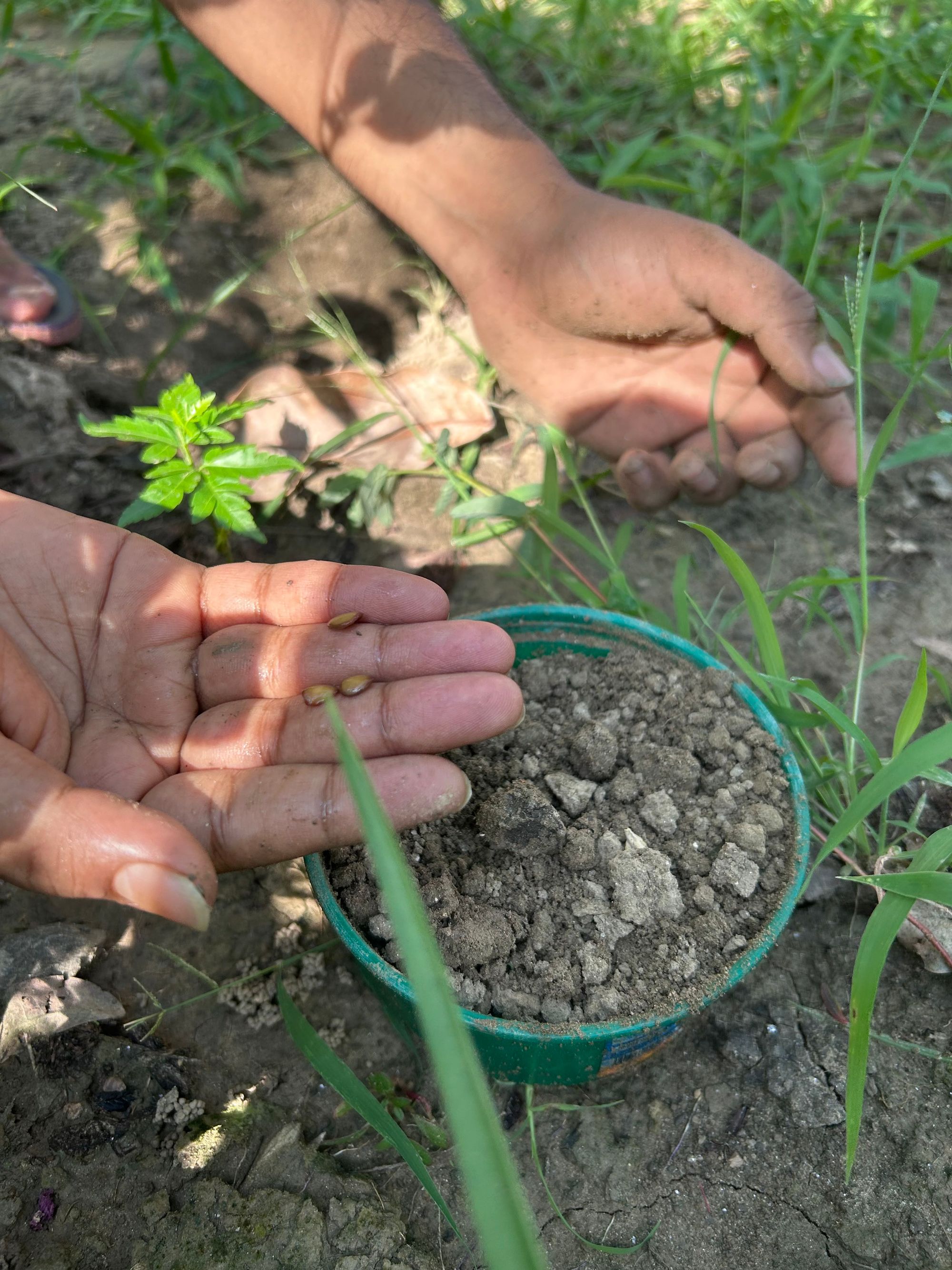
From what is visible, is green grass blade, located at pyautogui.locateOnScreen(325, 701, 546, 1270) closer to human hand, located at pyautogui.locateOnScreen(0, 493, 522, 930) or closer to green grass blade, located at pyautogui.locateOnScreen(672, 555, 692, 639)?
human hand, located at pyautogui.locateOnScreen(0, 493, 522, 930)

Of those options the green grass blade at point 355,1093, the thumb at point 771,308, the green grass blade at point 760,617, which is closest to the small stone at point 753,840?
the green grass blade at point 760,617

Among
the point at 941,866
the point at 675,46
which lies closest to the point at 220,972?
the point at 941,866

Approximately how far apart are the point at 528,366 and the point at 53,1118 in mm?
2046

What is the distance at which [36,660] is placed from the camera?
159 centimetres

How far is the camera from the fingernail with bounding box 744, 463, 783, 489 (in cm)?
227

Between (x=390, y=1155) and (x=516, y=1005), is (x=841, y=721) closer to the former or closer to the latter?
(x=516, y=1005)

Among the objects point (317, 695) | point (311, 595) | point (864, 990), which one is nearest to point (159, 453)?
point (311, 595)

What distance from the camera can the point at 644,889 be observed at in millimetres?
1469

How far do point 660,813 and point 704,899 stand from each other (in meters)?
0.16

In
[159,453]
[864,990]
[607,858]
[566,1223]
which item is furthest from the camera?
[159,453]

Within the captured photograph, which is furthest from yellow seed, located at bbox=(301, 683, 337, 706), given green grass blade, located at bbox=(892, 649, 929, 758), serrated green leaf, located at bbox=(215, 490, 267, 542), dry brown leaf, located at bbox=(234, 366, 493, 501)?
dry brown leaf, located at bbox=(234, 366, 493, 501)

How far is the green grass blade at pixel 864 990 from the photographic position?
129 centimetres

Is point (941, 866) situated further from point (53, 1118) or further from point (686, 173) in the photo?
point (686, 173)

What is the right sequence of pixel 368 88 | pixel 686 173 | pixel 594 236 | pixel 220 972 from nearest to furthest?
pixel 220 972 → pixel 594 236 → pixel 368 88 → pixel 686 173
